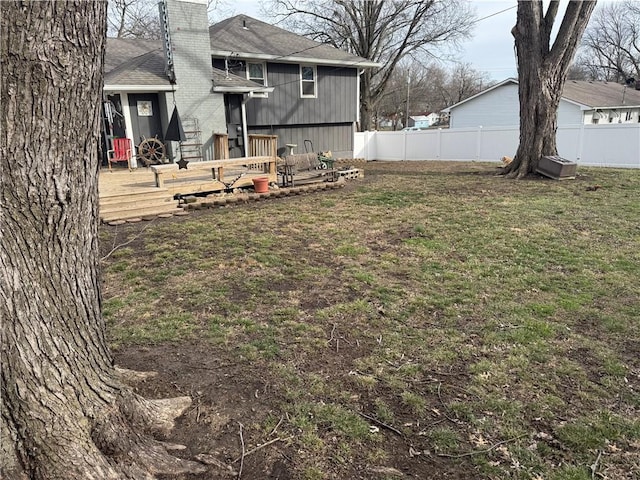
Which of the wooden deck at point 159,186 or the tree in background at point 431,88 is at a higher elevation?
the tree in background at point 431,88

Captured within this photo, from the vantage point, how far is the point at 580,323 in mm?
3398

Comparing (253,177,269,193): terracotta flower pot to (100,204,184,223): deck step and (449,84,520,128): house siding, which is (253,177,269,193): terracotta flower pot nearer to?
(100,204,184,223): deck step

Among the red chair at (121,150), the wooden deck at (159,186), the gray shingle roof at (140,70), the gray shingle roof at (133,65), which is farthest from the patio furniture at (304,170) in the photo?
the gray shingle roof at (133,65)

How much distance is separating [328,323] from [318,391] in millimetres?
936

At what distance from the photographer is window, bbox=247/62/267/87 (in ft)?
47.2

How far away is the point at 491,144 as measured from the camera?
54.5 feet

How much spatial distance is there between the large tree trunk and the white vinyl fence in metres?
16.1

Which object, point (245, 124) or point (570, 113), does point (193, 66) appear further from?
point (570, 113)

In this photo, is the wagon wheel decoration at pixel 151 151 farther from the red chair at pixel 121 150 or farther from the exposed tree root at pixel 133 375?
the exposed tree root at pixel 133 375

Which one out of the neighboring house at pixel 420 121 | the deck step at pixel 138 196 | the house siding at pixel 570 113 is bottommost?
the deck step at pixel 138 196

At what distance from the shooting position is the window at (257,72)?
14.4m

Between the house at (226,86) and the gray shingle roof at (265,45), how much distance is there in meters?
0.04

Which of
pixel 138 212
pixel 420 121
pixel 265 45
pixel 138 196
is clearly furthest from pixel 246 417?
pixel 420 121

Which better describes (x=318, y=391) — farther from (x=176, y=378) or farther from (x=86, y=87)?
(x=86, y=87)
